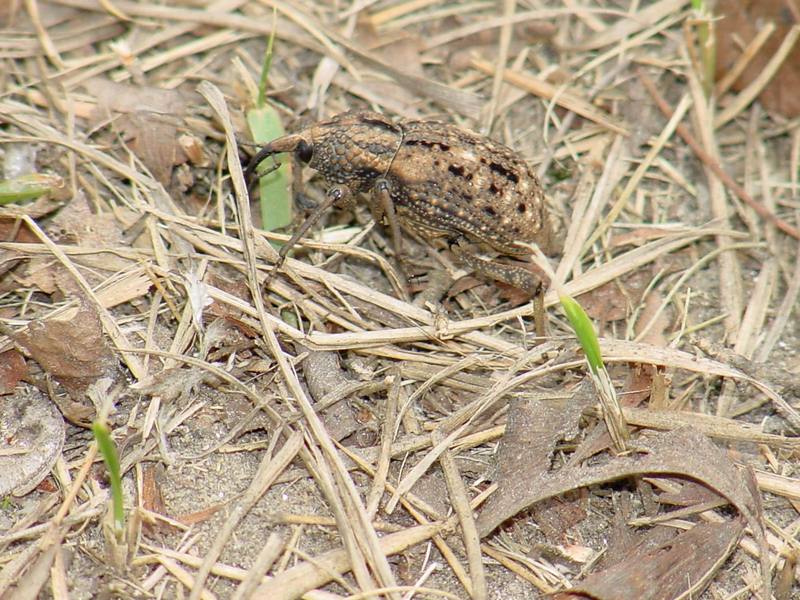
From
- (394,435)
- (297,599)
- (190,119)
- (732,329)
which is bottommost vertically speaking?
(297,599)

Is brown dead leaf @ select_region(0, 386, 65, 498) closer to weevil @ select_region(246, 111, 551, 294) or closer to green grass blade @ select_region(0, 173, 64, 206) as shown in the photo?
green grass blade @ select_region(0, 173, 64, 206)

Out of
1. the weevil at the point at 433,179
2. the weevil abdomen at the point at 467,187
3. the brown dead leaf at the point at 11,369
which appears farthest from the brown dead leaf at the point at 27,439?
the weevil abdomen at the point at 467,187

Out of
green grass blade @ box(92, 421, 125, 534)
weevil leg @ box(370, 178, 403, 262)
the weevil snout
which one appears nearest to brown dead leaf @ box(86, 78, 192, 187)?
the weevil snout

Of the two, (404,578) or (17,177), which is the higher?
(17,177)

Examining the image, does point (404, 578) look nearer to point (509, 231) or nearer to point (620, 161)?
point (509, 231)

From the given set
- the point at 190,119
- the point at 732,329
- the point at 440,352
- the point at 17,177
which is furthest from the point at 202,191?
the point at 732,329

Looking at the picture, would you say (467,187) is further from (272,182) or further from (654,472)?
(654,472)
